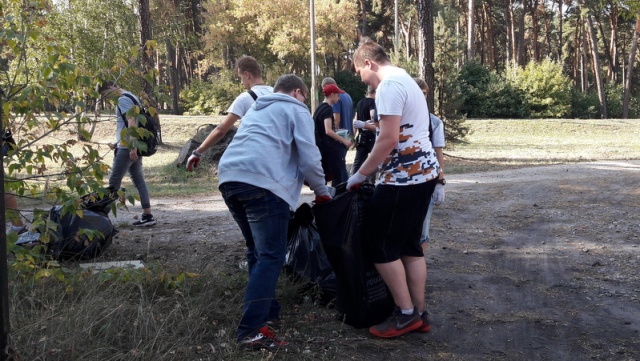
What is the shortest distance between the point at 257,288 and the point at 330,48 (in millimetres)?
37730

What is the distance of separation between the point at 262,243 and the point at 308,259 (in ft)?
3.27

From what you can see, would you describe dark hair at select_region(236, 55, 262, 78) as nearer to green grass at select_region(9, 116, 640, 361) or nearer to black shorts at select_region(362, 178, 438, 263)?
green grass at select_region(9, 116, 640, 361)

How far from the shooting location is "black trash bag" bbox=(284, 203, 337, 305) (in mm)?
4848

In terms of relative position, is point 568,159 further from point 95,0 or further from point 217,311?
point 217,311

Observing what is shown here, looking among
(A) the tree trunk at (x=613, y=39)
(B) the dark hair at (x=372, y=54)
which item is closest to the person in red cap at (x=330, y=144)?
(B) the dark hair at (x=372, y=54)

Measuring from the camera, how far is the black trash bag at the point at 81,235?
220 inches

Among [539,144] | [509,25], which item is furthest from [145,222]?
[509,25]

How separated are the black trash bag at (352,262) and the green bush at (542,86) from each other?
36.7m

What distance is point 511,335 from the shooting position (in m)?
4.47

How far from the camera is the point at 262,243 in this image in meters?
4.00

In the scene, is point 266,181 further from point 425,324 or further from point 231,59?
point 231,59

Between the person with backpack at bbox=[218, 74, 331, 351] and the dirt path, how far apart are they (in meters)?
0.71

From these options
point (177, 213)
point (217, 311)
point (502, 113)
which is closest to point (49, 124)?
point (217, 311)

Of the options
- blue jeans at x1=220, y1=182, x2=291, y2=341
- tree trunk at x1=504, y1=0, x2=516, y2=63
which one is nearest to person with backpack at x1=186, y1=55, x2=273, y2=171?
blue jeans at x1=220, y1=182, x2=291, y2=341
